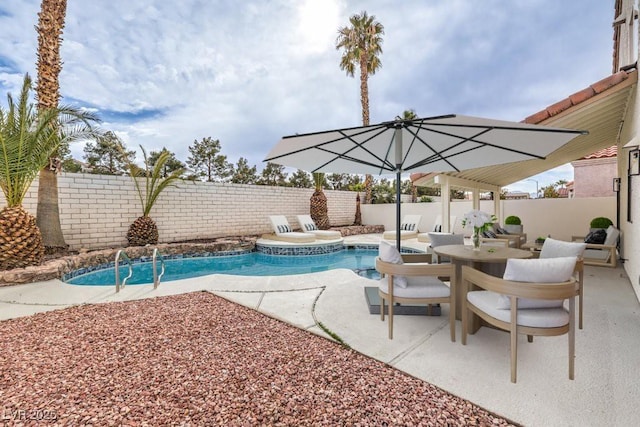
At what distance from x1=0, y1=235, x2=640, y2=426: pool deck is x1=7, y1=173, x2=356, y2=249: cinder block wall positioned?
3.69 metres

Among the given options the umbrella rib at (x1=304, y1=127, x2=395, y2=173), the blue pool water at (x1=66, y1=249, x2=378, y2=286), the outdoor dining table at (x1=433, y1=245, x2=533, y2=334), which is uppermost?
the umbrella rib at (x1=304, y1=127, x2=395, y2=173)

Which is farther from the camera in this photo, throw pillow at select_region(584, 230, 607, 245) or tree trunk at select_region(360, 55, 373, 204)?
tree trunk at select_region(360, 55, 373, 204)

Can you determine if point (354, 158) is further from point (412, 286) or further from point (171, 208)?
point (171, 208)

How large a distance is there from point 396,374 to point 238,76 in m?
11.9

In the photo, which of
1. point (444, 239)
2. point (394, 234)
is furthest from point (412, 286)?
point (394, 234)

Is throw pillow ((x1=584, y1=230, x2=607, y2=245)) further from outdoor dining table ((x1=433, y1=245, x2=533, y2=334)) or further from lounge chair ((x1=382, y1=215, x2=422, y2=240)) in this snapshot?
lounge chair ((x1=382, y1=215, x2=422, y2=240))

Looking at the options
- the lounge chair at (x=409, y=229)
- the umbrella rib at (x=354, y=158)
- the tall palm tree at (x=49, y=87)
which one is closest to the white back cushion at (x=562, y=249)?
the umbrella rib at (x=354, y=158)

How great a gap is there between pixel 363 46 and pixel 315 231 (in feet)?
34.1

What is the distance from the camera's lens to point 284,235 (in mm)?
11055

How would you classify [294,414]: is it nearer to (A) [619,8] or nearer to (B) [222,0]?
(B) [222,0]

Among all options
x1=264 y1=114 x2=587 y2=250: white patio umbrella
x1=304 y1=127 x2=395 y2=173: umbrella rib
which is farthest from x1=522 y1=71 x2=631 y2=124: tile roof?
x1=304 y1=127 x2=395 y2=173: umbrella rib

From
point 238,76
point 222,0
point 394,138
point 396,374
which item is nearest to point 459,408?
point 396,374

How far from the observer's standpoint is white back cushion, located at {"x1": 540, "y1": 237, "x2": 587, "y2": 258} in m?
3.33

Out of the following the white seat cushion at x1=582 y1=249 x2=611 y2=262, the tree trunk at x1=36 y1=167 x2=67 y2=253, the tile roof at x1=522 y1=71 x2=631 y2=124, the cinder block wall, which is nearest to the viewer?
the tile roof at x1=522 y1=71 x2=631 y2=124
